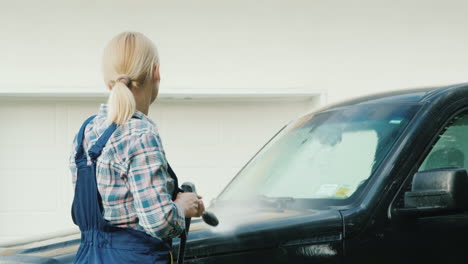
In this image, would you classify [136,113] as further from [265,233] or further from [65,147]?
[65,147]

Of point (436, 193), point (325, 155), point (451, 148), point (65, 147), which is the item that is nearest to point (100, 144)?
point (436, 193)

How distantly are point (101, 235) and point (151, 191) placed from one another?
0.78 ft

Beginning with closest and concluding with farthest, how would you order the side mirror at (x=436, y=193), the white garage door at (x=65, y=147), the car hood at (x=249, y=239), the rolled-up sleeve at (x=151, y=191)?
the rolled-up sleeve at (x=151, y=191) → the car hood at (x=249, y=239) → the side mirror at (x=436, y=193) → the white garage door at (x=65, y=147)

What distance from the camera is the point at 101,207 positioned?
2.62m

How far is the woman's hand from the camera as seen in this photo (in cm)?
265

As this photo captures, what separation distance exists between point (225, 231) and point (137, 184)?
2.45ft

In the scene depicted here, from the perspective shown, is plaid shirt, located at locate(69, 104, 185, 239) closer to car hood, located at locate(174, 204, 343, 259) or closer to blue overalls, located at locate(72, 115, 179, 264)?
blue overalls, located at locate(72, 115, 179, 264)

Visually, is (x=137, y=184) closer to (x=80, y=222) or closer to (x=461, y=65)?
(x=80, y=222)

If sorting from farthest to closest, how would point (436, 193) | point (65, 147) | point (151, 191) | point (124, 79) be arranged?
point (65, 147) → point (436, 193) → point (124, 79) → point (151, 191)

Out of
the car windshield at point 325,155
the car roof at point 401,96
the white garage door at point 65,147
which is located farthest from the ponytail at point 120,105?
the white garage door at point 65,147

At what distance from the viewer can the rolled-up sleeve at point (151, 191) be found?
8.29 ft

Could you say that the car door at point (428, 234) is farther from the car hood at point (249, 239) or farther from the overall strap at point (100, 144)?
the overall strap at point (100, 144)

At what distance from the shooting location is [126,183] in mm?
2584

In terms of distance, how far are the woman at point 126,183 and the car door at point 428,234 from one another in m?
1.07
